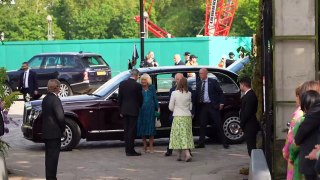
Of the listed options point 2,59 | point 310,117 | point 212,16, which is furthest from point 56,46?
point 310,117

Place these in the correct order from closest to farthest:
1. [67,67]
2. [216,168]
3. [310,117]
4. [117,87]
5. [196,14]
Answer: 1. [310,117]
2. [216,168]
3. [117,87]
4. [67,67]
5. [196,14]

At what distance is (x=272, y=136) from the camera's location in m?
12.3

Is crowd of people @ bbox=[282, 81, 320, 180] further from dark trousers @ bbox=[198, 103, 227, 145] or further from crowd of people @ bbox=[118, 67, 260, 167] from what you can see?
dark trousers @ bbox=[198, 103, 227, 145]

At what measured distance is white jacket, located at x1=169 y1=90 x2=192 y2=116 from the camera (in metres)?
16.1

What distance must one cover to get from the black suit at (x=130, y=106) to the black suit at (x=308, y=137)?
336 inches

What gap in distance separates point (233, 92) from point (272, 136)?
619cm

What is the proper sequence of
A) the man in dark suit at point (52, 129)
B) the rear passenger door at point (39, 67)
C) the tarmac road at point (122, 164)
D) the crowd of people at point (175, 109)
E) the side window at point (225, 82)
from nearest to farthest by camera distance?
the man in dark suit at point (52, 129)
the tarmac road at point (122, 164)
the crowd of people at point (175, 109)
the side window at point (225, 82)
the rear passenger door at point (39, 67)

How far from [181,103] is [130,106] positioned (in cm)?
120

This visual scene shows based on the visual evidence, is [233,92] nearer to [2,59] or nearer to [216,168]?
[216,168]

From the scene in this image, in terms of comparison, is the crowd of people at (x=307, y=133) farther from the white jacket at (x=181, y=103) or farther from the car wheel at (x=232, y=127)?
the car wheel at (x=232, y=127)

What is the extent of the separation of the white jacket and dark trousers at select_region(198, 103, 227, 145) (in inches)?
57.2

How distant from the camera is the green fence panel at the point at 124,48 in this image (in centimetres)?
4622

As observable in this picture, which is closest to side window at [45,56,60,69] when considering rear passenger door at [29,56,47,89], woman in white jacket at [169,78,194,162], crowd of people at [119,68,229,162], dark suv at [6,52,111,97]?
dark suv at [6,52,111,97]

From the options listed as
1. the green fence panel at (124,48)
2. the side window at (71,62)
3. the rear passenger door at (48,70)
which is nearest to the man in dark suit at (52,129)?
the rear passenger door at (48,70)
